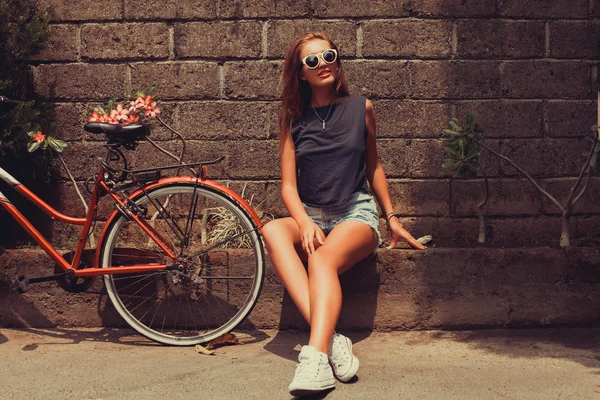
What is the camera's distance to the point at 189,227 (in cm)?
434

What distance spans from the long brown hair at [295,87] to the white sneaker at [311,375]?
4.28ft

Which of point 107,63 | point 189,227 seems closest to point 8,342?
point 189,227

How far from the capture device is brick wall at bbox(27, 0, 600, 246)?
5.02 m

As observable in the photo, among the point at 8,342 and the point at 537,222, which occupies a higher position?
the point at 537,222

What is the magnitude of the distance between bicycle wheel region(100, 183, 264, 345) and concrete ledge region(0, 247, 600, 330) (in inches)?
11.7

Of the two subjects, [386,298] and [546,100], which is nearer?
[386,298]

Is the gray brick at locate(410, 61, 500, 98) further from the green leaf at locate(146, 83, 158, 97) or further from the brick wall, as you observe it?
the green leaf at locate(146, 83, 158, 97)

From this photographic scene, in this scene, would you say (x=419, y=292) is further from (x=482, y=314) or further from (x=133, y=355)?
(x=133, y=355)

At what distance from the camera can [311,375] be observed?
3.33 metres

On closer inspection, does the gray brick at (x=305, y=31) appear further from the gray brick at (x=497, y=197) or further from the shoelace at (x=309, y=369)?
the shoelace at (x=309, y=369)

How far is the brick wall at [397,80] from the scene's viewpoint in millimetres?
5020

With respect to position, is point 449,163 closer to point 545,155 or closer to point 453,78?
point 453,78

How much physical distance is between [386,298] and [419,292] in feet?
0.62

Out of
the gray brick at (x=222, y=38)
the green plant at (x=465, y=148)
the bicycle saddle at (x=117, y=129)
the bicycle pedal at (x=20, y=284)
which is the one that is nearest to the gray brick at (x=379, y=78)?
the green plant at (x=465, y=148)
